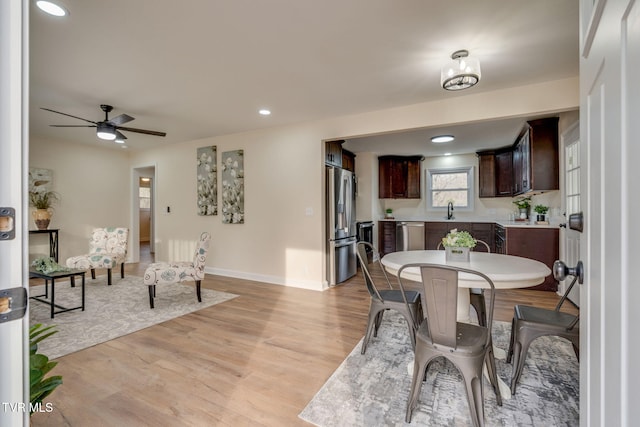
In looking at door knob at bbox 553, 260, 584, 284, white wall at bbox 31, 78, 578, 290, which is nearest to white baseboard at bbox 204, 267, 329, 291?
white wall at bbox 31, 78, 578, 290

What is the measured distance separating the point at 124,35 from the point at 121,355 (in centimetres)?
246

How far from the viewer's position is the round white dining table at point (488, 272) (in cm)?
171

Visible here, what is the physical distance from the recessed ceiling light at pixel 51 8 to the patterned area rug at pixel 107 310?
98.0 inches

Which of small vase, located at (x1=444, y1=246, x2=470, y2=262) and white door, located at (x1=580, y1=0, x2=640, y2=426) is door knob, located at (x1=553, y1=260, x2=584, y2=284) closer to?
white door, located at (x1=580, y1=0, x2=640, y2=426)

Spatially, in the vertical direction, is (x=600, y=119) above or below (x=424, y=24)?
below

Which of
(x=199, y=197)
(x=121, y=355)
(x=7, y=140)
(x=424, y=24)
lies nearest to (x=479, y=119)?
(x=424, y=24)

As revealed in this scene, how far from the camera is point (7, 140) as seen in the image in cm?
55

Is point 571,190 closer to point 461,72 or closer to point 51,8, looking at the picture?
point 461,72

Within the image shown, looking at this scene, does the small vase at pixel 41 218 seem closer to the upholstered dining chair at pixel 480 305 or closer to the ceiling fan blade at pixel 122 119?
the ceiling fan blade at pixel 122 119

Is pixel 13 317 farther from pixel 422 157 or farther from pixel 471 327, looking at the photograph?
pixel 422 157

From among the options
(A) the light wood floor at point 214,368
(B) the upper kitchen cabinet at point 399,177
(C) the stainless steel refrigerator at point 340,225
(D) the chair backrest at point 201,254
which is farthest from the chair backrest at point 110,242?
(B) the upper kitchen cabinet at point 399,177

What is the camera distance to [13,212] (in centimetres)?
56

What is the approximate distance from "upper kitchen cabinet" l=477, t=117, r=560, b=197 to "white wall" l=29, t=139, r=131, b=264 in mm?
7491

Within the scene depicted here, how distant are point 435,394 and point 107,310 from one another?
11.5ft
